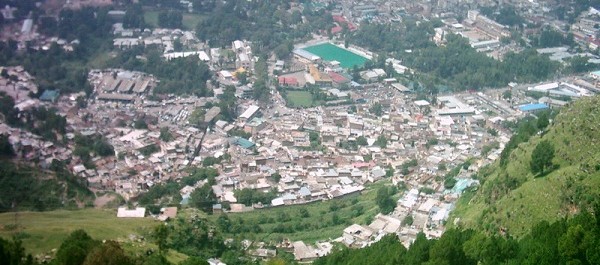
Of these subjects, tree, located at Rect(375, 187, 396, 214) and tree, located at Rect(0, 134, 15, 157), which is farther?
tree, located at Rect(0, 134, 15, 157)

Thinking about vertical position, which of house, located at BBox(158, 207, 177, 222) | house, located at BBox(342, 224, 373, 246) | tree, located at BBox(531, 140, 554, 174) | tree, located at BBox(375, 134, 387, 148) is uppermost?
tree, located at BBox(531, 140, 554, 174)

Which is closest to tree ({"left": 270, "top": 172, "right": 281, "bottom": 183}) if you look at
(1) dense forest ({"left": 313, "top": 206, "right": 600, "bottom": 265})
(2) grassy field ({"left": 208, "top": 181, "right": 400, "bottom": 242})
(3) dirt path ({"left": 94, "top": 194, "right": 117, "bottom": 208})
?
(2) grassy field ({"left": 208, "top": 181, "right": 400, "bottom": 242})

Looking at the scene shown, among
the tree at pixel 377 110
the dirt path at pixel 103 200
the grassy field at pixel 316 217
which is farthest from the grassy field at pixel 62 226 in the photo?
the tree at pixel 377 110

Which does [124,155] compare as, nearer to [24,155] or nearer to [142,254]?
[24,155]


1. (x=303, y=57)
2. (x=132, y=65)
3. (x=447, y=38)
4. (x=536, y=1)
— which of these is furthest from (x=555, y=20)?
(x=132, y=65)

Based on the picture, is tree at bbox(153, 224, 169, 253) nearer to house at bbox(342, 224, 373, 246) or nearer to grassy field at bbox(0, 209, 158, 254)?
grassy field at bbox(0, 209, 158, 254)

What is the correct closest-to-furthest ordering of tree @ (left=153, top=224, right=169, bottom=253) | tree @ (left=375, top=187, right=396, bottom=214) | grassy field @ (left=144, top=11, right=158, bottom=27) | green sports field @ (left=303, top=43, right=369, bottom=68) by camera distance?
tree @ (left=153, top=224, right=169, bottom=253)
tree @ (left=375, top=187, right=396, bottom=214)
green sports field @ (left=303, top=43, right=369, bottom=68)
grassy field @ (left=144, top=11, right=158, bottom=27)
